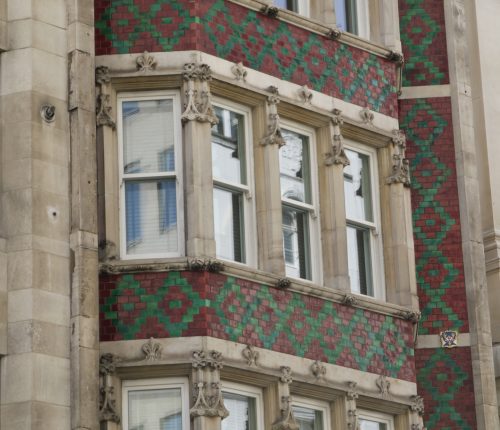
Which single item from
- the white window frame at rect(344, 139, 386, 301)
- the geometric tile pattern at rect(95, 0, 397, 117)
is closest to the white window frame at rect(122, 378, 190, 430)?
the white window frame at rect(344, 139, 386, 301)

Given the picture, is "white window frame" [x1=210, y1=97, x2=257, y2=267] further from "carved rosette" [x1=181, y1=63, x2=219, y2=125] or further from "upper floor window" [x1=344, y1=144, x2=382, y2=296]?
"upper floor window" [x1=344, y1=144, x2=382, y2=296]

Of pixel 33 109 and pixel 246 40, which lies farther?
pixel 246 40

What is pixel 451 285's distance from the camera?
35438 mm

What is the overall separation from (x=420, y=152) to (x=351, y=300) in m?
4.45

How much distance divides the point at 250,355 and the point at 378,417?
10.2 ft

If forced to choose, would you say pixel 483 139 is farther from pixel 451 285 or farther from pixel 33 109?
pixel 33 109

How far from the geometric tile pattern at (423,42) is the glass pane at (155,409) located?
8584mm

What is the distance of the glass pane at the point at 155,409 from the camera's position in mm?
30328

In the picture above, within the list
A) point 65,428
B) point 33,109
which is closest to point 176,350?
point 65,428

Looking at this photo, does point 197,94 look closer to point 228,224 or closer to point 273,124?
point 273,124

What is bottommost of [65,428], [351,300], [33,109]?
[65,428]

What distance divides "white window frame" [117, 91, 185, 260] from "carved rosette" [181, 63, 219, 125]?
1.17 feet

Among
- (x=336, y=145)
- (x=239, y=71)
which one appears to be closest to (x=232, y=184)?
(x=239, y=71)

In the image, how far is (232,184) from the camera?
105ft
